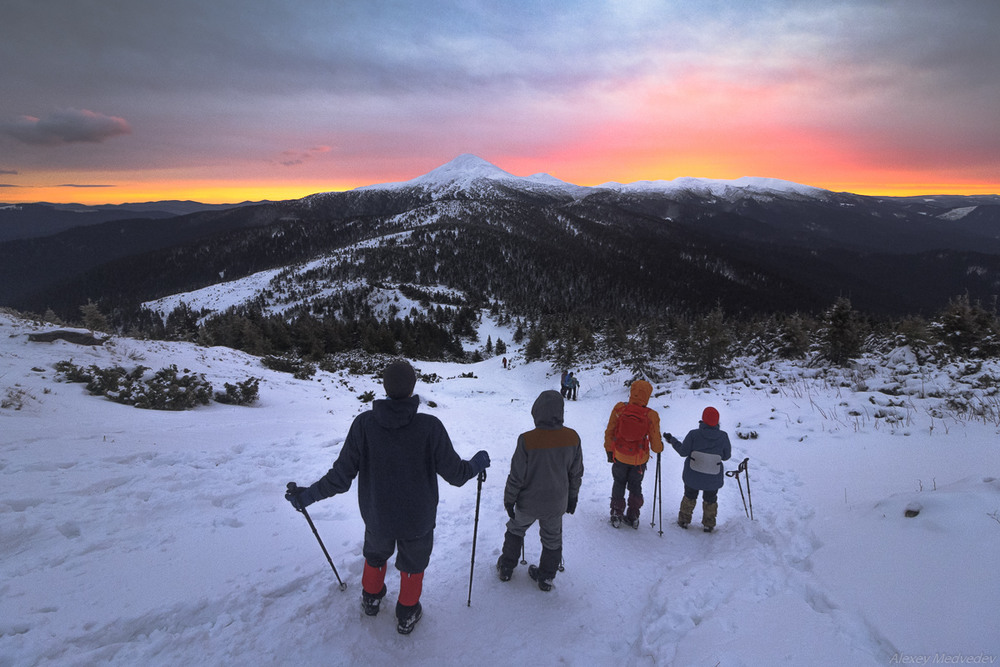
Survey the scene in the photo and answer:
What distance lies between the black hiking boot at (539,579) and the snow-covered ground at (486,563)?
10 cm

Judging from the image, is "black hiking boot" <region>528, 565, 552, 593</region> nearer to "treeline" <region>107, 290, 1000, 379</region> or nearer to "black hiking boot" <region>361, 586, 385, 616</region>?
"black hiking boot" <region>361, 586, 385, 616</region>

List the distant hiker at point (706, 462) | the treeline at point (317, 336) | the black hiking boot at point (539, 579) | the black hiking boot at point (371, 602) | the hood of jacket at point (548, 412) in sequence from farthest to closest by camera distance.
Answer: the treeline at point (317, 336), the distant hiker at point (706, 462), the black hiking boot at point (539, 579), the hood of jacket at point (548, 412), the black hiking boot at point (371, 602)

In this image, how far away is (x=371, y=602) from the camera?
3.55 metres

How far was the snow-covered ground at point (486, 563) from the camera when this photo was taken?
307 centimetres

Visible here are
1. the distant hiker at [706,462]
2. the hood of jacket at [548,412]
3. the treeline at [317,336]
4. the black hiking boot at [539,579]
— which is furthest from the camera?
the treeline at [317,336]

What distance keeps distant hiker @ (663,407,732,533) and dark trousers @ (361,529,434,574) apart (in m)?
3.27

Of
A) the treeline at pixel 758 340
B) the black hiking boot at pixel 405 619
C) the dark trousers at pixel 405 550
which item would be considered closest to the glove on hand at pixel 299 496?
the dark trousers at pixel 405 550

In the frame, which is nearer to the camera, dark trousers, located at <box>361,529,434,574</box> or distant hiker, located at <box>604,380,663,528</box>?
dark trousers, located at <box>361,529,434,574</box>

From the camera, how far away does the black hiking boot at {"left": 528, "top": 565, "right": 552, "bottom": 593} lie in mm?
4070

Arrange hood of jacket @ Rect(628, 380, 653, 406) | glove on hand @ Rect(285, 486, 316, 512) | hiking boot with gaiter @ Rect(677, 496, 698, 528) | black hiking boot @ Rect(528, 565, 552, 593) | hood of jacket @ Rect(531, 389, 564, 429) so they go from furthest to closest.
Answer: hiking boot with gaiter @ Rect(677, 496, 698, 528) → hood of jacket @ Rect(628, 380, 653, 406) → black hiking boot @ Rect(528, 565, 552, 593) → hood of jacket @ Rect(531, 389, 564, 429) → glove on hand @ Rect(285, 486, 316, 512)

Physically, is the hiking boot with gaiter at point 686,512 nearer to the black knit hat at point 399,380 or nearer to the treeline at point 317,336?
the black knit hat at point 399,380

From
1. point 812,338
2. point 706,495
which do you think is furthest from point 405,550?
point 812,338

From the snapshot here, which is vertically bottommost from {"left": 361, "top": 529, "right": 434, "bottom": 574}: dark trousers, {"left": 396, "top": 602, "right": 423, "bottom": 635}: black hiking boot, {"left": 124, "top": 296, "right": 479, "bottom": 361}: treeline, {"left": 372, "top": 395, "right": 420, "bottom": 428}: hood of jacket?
{"left": 124, "top": 296, "right": 479, "bottom": 361}: treeline

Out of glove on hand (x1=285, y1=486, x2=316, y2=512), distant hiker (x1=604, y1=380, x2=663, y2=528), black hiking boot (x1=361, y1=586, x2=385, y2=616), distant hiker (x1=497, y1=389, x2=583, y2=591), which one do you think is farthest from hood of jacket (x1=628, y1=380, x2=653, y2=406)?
glove on hand (x1=285, y1=486, x2=316, y2=512)
